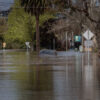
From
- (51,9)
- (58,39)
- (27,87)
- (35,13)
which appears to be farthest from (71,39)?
(27,87)

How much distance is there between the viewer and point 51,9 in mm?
48062

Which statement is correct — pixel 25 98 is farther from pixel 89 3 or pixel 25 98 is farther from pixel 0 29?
pixel 0 29

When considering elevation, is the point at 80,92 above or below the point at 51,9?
below

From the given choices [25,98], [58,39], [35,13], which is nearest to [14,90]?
[25,98]

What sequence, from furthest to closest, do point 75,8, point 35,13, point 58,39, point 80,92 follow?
point 58,39
point 35,13
point 75,8
point 80,92

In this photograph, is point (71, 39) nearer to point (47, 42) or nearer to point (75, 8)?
point (47, 42)

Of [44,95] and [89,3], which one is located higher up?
[89,3]

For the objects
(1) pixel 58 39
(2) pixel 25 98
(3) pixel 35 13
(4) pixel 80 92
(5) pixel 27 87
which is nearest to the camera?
(2) pixel 25 98

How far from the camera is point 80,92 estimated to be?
13961mm

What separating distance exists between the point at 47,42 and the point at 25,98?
75905mm

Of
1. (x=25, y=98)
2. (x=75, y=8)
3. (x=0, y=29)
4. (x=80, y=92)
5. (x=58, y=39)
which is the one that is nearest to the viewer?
(x=25, y=98)

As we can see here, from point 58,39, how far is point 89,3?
39.9m

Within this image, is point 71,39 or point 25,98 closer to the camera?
point 25,98

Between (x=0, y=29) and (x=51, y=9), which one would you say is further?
(x=0, y=29)
